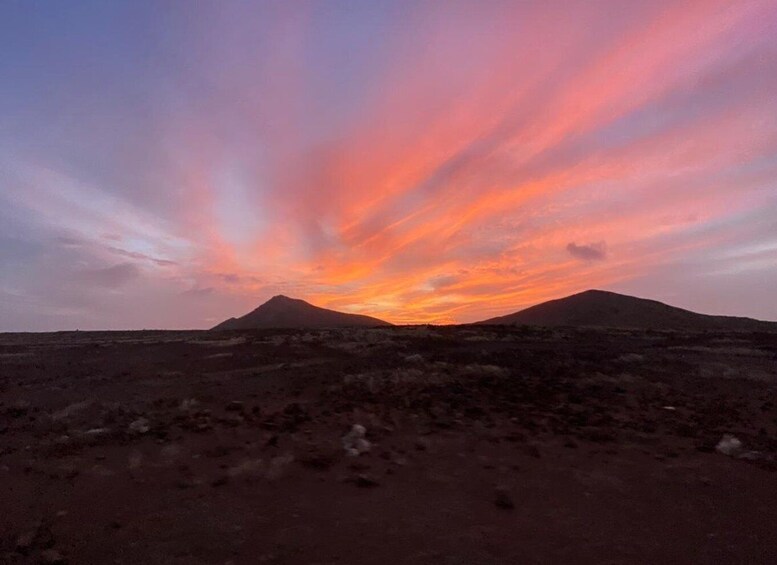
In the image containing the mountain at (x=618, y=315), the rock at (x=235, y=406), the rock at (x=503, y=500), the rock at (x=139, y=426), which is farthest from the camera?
the mountain at (x=618, y=315)

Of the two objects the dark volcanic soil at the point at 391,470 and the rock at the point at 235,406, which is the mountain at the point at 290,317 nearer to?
the dark volcanic soil at the point at 391,470

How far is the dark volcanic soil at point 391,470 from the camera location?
7.34m

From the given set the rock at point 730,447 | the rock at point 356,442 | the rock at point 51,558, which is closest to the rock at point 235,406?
the rock at point 356,442

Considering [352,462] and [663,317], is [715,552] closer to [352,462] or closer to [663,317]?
[352,462]

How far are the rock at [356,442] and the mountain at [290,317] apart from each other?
92437 mm

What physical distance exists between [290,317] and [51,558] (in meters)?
107

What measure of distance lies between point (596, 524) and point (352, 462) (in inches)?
182

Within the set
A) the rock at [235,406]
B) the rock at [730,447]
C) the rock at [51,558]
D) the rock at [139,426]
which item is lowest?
the rock at [51,558]

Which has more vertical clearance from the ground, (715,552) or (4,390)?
(4,390)

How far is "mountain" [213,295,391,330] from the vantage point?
4293 inches

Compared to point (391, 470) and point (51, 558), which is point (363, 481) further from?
point (51, 558)

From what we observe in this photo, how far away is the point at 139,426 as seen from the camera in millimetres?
12664

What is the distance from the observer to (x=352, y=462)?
10562mm

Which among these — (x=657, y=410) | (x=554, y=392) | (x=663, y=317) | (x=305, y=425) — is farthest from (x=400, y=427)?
(x=663, y=317)
